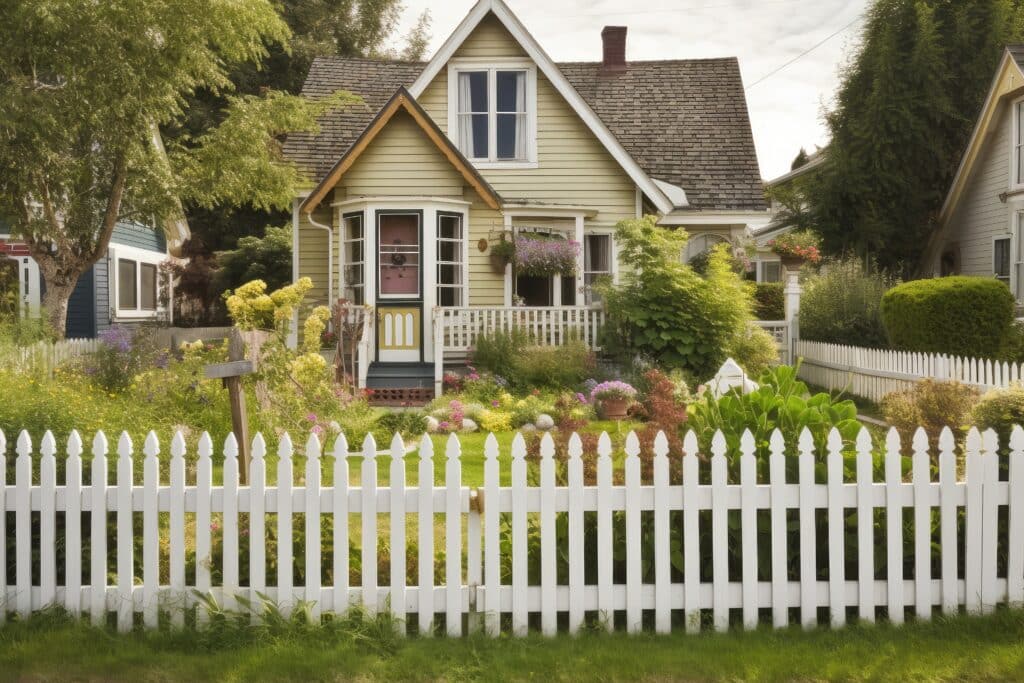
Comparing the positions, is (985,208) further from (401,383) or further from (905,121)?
(401,383)

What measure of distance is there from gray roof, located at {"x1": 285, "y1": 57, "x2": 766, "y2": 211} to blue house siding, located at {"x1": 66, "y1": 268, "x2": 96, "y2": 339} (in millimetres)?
6457

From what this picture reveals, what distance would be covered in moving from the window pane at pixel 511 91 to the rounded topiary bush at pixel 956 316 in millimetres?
7726

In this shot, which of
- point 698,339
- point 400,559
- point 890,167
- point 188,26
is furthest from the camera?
point 890,167

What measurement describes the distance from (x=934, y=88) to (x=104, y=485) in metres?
24.2

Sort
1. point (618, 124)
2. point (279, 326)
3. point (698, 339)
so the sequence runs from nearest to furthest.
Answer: point (279, 326) → point (698, 339) → point (618, 124)

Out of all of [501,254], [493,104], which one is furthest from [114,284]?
[501,254]

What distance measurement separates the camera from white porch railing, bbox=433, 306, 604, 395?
16250mm

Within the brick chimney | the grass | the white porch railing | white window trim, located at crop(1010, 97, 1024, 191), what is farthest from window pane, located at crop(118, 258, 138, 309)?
the grass

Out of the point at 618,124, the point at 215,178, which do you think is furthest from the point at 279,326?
the point at 618,124

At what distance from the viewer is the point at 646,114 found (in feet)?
71.5

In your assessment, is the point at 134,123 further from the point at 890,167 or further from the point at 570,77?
the point at 890,167

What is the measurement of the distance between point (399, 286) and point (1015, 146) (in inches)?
526

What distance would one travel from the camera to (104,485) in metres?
5.05

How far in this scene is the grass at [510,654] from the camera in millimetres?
4496
